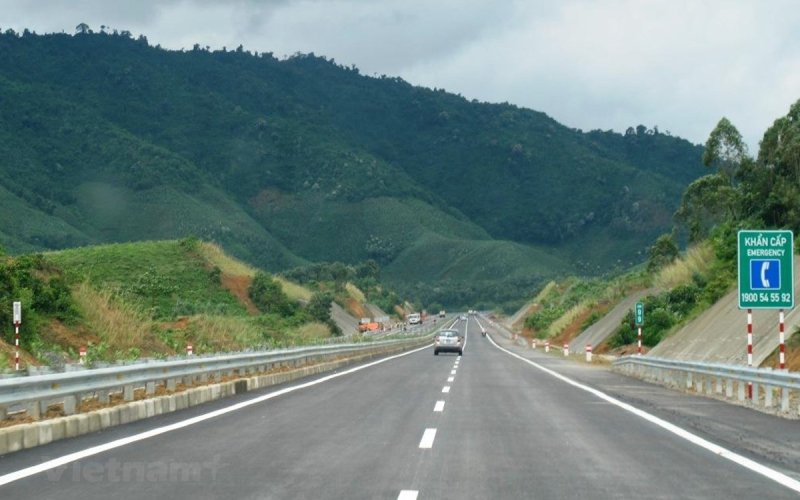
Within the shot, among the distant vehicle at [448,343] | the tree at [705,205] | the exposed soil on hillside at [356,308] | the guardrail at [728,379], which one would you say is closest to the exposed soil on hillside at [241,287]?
the distant vehicle at [448,343]

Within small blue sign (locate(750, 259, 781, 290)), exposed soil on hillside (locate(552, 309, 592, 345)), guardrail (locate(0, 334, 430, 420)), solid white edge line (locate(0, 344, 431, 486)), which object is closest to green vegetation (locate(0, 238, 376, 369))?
guardrail (locate(0, 334, 430, 420))

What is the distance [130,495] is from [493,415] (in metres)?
8.44

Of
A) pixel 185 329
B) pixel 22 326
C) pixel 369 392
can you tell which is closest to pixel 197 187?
pixel 185 329

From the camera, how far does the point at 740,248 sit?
71.7 feet

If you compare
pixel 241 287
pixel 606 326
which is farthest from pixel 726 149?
pixel 241 287

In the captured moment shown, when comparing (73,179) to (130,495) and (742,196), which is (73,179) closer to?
(742,196)

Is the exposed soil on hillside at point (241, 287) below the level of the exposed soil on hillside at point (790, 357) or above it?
above

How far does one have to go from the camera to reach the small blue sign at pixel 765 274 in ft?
70.9

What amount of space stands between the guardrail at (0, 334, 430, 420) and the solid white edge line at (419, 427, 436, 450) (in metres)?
4.77

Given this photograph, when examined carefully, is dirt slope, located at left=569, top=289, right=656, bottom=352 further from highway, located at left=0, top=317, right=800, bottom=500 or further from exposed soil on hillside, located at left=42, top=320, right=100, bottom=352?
highway, located at left=0, top=317, right=800, bottom=500

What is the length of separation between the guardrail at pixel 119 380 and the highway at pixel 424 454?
2.45 ft

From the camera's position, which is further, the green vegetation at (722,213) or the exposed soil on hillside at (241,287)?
the exposed soil on hillside at (241,287)

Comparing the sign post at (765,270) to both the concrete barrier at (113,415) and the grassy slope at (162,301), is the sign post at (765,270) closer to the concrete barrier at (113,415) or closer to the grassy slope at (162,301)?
the concrete barrier at (113,415)

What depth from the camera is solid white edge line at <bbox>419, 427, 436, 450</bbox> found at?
38.9ft
